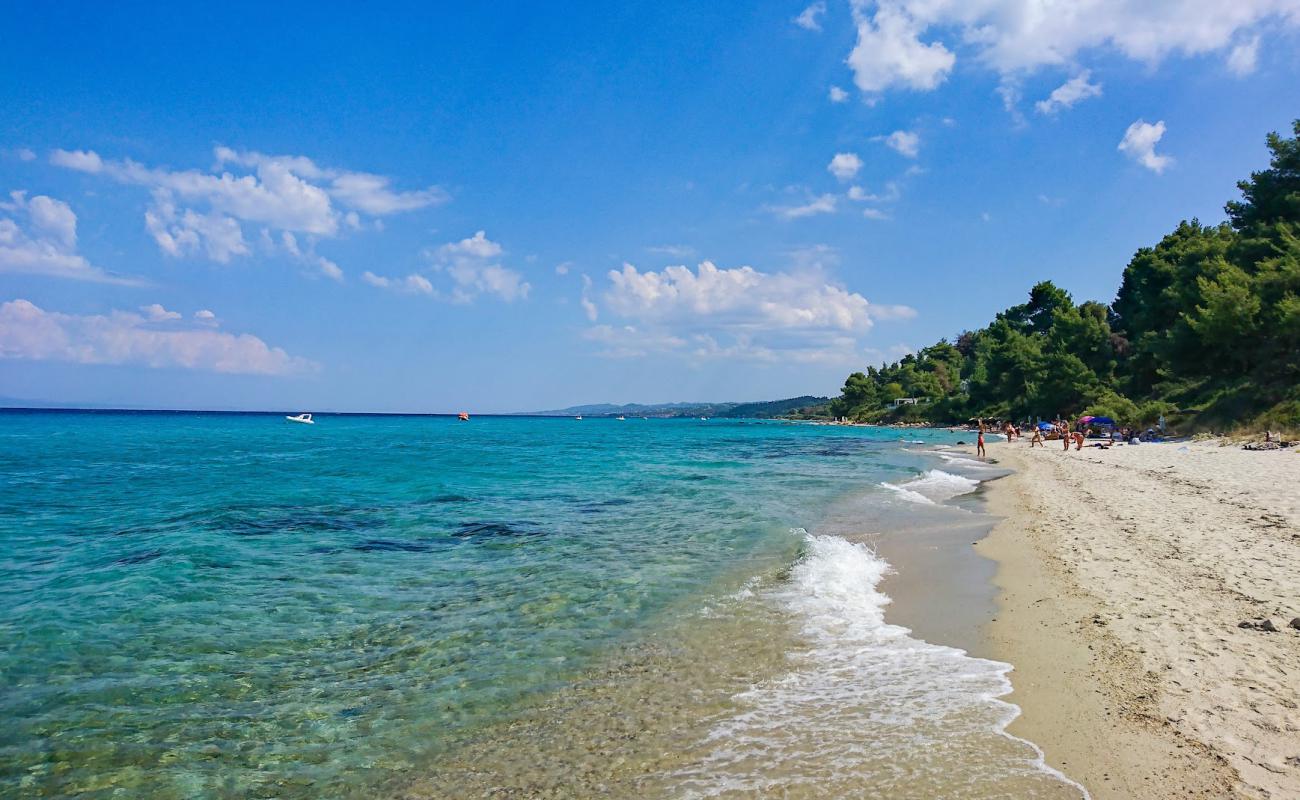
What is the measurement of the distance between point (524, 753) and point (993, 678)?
4.60 meters

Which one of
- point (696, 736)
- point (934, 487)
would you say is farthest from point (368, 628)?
point (934, 487)

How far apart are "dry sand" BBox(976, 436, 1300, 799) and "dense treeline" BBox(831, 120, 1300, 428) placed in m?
26.5

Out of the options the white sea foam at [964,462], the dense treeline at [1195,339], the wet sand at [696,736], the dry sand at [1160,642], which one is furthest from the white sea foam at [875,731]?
the dense treeline at [1195,339]

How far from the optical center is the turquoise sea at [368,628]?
5377 mm

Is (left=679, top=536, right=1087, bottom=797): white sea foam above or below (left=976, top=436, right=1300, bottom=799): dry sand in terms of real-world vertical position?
below

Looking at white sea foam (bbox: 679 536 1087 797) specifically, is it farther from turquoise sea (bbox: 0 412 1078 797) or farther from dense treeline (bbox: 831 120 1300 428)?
dense treeline (bbox: 831 120 1300 428)

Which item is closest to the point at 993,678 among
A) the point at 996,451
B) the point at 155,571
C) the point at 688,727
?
the point at 688,727

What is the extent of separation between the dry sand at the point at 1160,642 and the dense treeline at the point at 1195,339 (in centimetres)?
2650

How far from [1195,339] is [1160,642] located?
5336 cm

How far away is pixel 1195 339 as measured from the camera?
155ft

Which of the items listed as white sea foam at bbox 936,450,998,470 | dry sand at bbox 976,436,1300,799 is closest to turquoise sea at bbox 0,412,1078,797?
dry sand at bbox 976,436,1300,799

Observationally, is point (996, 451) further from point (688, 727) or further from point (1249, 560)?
point (688, 727)

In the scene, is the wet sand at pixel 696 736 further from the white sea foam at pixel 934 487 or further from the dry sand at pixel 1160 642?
the white sea foam at pixel 934 487

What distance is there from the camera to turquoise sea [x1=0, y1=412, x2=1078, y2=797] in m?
5.38
